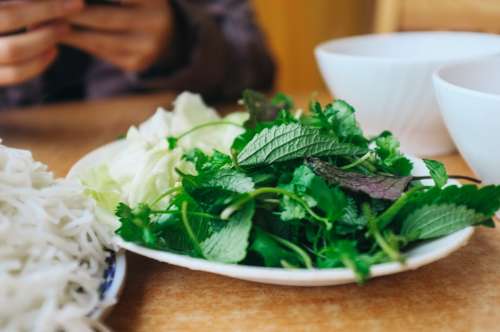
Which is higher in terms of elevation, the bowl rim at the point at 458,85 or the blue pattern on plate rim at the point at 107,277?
the bowl rim at the point at 458,85

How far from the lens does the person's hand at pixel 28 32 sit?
1103 mm

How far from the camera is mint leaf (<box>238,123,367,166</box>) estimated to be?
1.96ft

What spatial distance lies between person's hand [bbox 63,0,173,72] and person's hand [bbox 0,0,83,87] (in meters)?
0.08

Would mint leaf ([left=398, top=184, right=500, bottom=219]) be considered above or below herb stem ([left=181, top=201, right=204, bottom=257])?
above

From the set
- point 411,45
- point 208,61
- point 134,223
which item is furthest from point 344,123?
point 208,61

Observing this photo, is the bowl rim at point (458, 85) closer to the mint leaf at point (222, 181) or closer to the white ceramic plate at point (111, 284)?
the mint leaf at point (222, 181)

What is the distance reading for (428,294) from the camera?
0.55m

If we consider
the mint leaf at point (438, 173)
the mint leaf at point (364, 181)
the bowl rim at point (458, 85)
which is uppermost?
the bowl rim at point (458, 85)

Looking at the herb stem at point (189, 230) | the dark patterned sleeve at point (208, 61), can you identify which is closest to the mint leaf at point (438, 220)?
the herb stem at point (189, 230)

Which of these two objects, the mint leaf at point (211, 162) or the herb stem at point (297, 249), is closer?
the herb stem at point (297, 249)

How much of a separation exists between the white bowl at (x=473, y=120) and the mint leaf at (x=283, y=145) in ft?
0.59

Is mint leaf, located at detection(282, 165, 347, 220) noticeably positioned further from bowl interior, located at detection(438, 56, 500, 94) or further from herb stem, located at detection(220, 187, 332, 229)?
bowl interior, located at detection(438, 56, 500, 94)

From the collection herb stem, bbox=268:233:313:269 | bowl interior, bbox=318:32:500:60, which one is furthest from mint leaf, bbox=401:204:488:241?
bowl interior, bbox=318:32:500:60

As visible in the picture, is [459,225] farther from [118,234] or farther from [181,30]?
[181,30]
